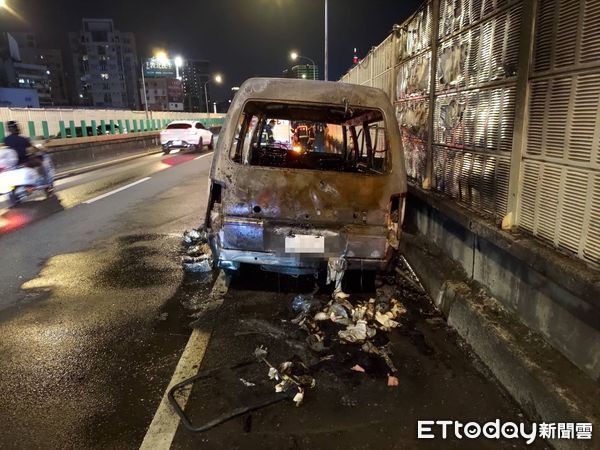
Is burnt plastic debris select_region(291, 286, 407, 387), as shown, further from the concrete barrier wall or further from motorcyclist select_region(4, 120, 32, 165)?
motorcyclist select_region(4, 120, 32, 165)

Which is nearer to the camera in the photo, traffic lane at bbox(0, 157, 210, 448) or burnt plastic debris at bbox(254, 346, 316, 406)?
traffic lane at bbox(0, 157, 210, 448)

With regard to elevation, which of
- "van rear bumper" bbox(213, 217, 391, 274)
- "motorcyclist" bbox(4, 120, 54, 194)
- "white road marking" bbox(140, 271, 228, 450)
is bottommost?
"white road marking" bbox(140, 271, 228, 450)

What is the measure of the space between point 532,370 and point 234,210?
2.83 meters

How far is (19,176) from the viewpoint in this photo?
32.8 feet

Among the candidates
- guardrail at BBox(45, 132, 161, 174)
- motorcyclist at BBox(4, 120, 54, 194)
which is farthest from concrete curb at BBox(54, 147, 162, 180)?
motorcyclist at BBox(4, 120, 54, 194)

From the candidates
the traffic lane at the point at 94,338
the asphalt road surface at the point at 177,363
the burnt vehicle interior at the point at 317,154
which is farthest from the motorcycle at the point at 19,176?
the burnt vehicle interior at the point at 317,154

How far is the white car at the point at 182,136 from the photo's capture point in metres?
24.6

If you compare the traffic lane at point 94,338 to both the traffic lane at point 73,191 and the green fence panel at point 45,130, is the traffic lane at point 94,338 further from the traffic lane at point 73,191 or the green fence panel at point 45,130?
the green fence panel at point 45,130

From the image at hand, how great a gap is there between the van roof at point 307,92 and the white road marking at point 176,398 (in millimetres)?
2208

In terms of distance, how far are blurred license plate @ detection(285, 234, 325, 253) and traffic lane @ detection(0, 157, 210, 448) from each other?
1262 millimetres

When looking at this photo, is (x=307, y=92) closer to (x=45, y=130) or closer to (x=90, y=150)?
(x=90, y=150)

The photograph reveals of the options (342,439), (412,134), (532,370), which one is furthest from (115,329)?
(412,134)

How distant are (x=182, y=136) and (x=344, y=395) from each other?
23.5m

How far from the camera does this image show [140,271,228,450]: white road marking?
268 centimetres
